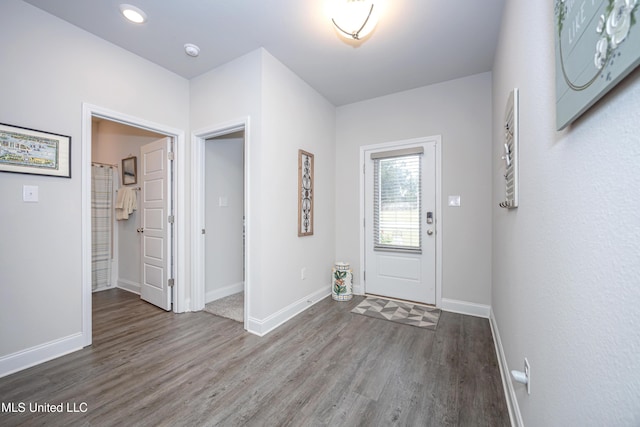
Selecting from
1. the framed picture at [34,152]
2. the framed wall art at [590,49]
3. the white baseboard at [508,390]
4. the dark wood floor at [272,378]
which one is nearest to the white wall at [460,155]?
the dark wood floor at [272,378]

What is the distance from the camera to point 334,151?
3.82 meters

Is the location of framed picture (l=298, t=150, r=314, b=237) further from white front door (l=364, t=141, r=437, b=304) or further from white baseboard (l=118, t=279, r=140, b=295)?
white baseboard (l=118, t=279, r=140, b=295)

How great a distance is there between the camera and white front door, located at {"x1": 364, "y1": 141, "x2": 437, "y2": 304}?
3.18 metres

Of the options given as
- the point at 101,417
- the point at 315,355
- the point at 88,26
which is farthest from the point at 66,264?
the point at 315,355

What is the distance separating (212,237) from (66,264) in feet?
4.77

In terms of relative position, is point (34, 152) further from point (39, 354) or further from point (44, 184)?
point (39, 354)

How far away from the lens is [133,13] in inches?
81.0

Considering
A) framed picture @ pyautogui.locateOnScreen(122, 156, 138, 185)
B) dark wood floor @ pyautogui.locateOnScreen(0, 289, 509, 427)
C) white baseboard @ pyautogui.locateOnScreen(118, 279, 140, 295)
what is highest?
framed picture @ pyautogui.locateOnScreen(122, 156, 138, 185)

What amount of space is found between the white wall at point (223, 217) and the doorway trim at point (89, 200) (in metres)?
0.36

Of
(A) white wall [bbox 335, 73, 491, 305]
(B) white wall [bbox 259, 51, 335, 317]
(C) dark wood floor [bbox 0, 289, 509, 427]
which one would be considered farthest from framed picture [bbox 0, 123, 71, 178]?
(A) white wall [bbox 335, 73, 491, 305]

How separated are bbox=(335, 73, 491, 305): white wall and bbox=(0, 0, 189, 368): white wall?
3153 mm

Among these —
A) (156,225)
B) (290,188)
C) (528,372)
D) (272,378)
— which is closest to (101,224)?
(156,225)

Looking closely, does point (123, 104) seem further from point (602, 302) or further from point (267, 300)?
point (602, 302)

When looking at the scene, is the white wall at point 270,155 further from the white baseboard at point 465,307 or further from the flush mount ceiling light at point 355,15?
the white baseboard at point 465,307
